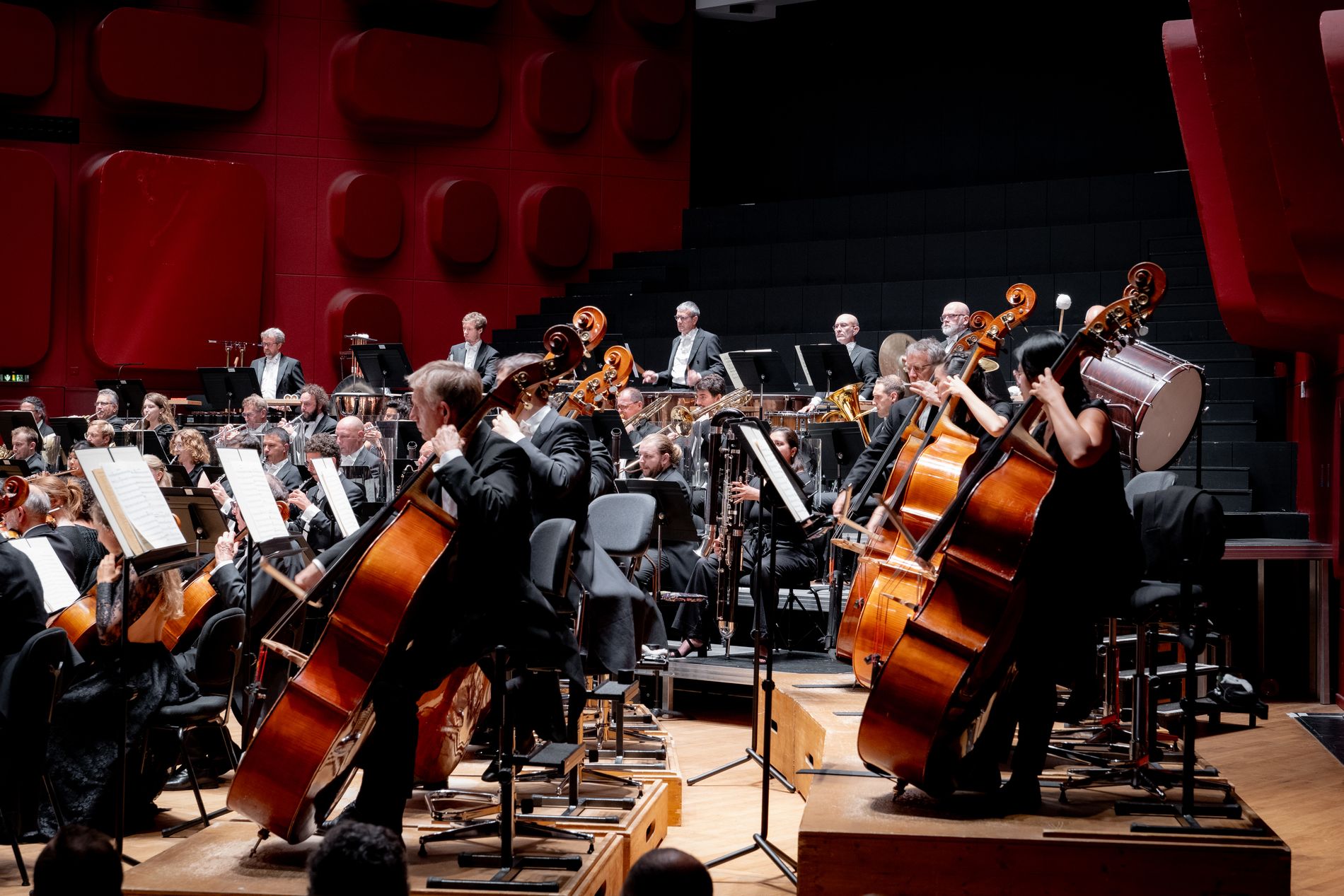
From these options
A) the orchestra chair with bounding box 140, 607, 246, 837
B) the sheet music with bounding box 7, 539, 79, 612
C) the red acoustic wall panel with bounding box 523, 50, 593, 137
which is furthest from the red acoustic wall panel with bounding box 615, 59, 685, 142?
the sheet music with bounding box 7, 539, 79, 612

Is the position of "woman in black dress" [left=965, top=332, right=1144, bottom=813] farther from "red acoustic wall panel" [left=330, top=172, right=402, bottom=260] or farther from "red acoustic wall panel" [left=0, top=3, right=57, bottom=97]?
"red acoustic wall panel" [left=0, top=3, right=57, bottom=97]

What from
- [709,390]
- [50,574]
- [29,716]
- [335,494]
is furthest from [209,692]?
[709,390]

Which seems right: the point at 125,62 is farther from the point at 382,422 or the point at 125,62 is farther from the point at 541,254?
the point at 382,422

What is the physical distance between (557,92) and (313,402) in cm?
514

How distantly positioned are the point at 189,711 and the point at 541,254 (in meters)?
9.61

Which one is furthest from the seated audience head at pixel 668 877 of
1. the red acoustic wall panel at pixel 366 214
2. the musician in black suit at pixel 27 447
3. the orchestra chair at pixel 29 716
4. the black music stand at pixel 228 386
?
the red acoustic wall panel at pixel 366 214

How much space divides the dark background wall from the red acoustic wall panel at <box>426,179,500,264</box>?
99.2 inches

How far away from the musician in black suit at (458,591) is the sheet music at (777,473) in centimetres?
85

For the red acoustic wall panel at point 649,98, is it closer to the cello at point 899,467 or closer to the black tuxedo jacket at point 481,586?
the cello at point 899,467

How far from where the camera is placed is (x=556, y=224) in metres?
13.7

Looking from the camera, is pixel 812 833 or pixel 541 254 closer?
pixel 812 833

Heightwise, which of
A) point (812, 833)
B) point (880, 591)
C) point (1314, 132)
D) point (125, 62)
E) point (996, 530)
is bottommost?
point (812, 833)

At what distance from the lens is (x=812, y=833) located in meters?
3.42

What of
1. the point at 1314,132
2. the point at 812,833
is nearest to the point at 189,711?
the point at 812,833
